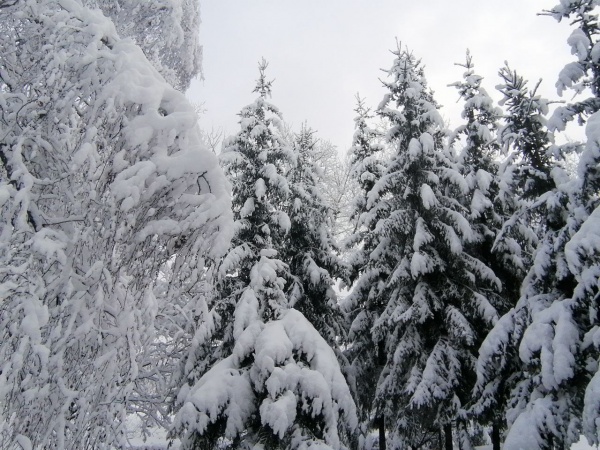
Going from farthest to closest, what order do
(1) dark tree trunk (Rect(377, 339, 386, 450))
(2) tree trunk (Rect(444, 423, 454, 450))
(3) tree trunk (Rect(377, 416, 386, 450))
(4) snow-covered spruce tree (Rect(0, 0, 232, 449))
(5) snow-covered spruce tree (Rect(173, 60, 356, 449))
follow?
(1) dark tree trunk (Rect(377, 339, 386, 450))
(3) tree trunk (Rect(377, 416, 386, 450))
(2) tree trunk (Rect(444, 423, 454, 450))
(5) snow-covered spruce tree (Rect(173, 60, 356, 449))
(4) snow-covered spruce tree (Rect(0, 0, 232, 449))

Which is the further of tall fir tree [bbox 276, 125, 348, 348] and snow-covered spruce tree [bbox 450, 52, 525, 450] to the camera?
tall fir tree [bbox 276, 125, 348, 348]

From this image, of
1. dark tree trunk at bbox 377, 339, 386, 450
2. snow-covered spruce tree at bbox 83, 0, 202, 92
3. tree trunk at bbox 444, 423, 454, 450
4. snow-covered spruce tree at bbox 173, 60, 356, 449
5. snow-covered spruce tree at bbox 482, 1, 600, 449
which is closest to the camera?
snow-covered spruce tree at bbox 482, 1, 600, 449

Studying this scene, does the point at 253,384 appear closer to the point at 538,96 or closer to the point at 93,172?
the point at 93,172

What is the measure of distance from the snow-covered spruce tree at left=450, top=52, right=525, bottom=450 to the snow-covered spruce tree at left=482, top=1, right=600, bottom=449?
14.2 ft

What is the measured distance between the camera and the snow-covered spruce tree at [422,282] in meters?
11.4

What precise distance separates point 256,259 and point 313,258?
12.2ft

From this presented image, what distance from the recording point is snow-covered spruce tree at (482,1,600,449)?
6.21m

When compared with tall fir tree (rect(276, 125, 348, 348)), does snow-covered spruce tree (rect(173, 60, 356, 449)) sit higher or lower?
lower

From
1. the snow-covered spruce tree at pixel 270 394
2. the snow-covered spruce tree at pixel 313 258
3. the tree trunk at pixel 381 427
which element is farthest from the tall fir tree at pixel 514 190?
the snow-covered spruce tree at pixel 313 258

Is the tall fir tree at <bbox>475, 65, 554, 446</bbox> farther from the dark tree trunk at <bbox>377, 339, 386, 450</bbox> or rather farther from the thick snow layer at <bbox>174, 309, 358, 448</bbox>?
the dark tree trunk at <bbox>377, 339, 386, 450</bbox>

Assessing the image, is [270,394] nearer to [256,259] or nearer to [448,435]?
[256,259]

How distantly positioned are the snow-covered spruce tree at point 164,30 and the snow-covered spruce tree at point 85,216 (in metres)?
4.13

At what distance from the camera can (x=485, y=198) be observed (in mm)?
12852

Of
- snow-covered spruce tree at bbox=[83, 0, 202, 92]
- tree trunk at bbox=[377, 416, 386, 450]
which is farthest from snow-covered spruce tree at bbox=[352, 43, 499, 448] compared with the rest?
snow-covered spruce tree at bbox=[83, 0, 202, 92]
